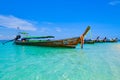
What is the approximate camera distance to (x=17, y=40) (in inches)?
1499

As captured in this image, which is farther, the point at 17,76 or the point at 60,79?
the point at 17,76

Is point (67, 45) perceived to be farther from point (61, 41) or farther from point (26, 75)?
point (26, 75)

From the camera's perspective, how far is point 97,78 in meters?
7.95

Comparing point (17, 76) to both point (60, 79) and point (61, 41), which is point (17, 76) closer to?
point (60, 79)

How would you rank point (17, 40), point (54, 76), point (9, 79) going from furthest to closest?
point (17, 40) → point (54, 76) → point (9, 79)

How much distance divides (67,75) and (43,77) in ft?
3.43

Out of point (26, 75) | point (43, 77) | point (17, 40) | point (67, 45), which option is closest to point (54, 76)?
point (43, 77)

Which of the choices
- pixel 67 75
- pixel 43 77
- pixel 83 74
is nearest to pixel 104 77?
pixel 83 74

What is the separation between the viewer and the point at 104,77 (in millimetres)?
8125

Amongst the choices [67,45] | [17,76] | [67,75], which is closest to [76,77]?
[67,75]

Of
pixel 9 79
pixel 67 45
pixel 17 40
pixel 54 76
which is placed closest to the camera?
pixel 9 79

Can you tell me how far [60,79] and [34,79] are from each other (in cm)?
101

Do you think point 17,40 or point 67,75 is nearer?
point 67,75

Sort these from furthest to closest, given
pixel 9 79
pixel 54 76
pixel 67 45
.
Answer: pixel 67 45, pixel 54 76, pixel 9 79
